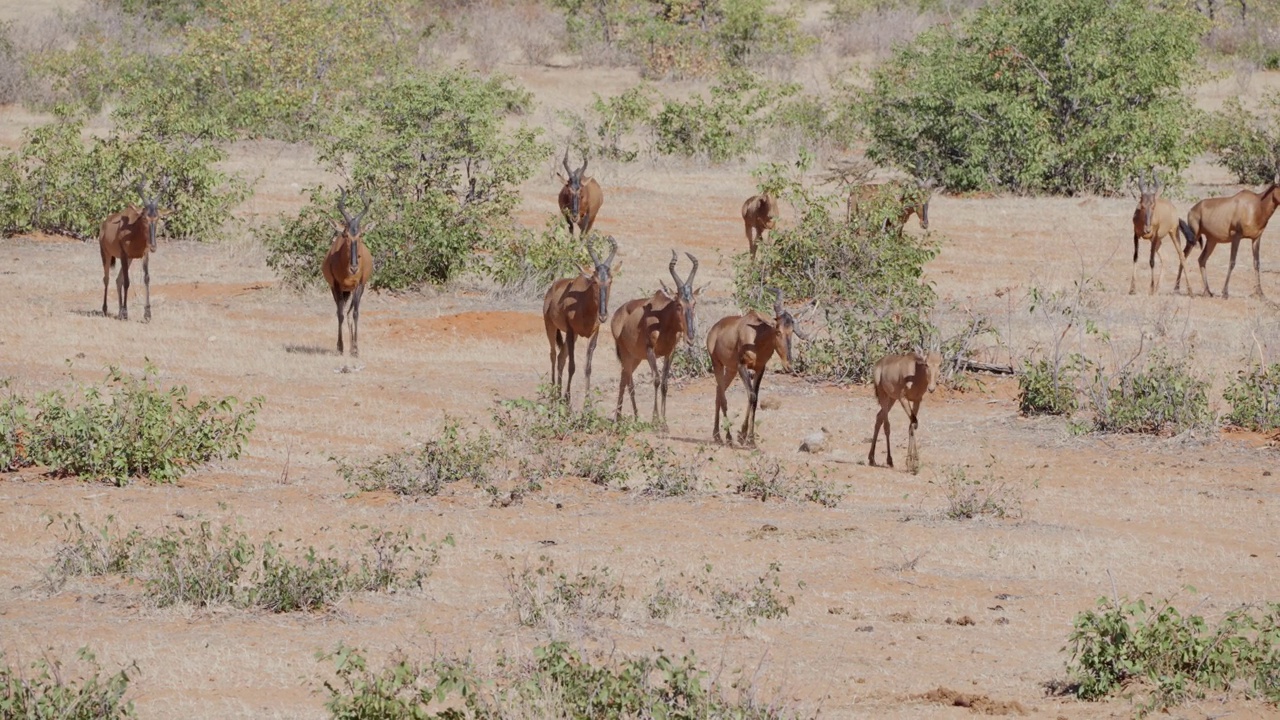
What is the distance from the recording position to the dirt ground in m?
8.59

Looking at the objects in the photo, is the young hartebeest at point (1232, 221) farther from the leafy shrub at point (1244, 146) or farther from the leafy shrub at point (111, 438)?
the leafy shrub at point (111, 438)

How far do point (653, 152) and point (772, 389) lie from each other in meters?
18.8

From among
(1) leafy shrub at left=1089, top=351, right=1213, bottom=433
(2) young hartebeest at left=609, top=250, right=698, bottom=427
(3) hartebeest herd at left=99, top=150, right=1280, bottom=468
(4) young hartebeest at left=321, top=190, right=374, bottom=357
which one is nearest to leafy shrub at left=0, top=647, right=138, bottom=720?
(3) hartebeest herd at left=99, top=150, right=1280, bottom=468

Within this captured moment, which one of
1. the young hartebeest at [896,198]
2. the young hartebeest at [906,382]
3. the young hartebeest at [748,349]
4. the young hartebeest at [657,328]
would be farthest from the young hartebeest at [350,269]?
the young hartebeest at [906,382]

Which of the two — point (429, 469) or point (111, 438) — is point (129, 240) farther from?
point (429, 469)

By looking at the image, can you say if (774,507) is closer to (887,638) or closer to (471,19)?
(887,638)

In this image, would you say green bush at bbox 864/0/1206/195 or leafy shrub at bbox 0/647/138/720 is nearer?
leafy shrub at bbox 0/647/138/720

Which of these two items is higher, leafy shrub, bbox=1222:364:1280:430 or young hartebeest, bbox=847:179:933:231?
young hartebeest, bbox=847:179:933:231

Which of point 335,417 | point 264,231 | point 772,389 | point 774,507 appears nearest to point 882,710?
point 774,507

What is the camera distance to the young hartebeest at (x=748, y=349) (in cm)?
1453

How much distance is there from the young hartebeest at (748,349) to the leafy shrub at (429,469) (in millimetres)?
2635

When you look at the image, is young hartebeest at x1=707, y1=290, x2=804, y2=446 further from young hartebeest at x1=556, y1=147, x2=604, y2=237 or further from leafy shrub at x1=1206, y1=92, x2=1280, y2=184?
leafy shrub at x1=1206, y1=92, x2=1280, y2=184

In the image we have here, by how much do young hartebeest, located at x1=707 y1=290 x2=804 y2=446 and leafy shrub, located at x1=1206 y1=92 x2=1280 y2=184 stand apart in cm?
2082

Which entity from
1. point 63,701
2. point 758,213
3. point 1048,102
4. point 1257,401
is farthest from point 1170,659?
point 1048,102
